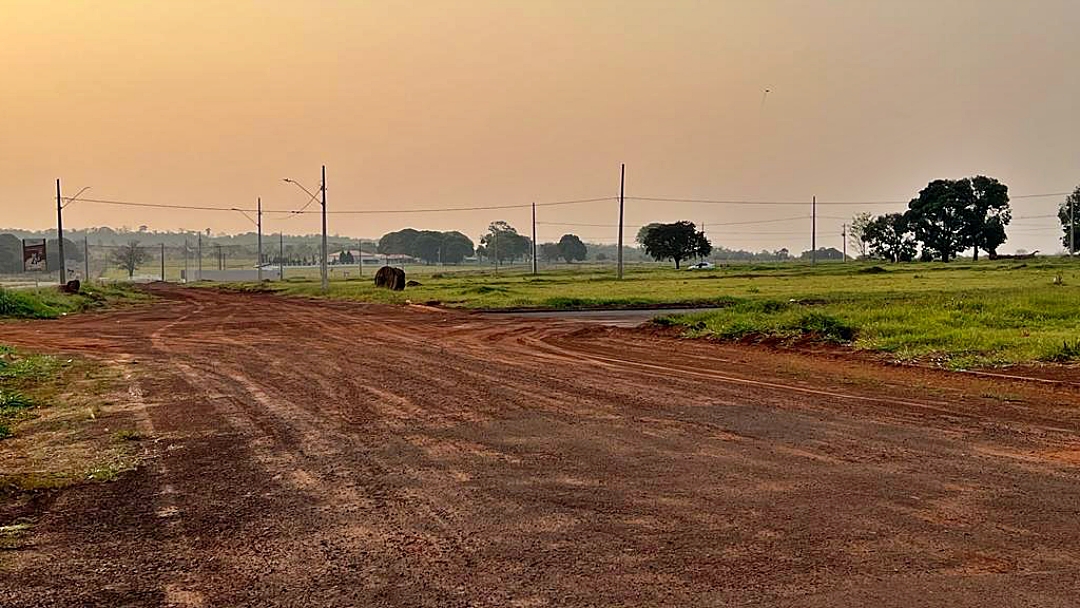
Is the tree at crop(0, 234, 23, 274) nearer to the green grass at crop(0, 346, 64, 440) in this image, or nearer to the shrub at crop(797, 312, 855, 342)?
the green grass at crop(0, 346, 64, 440)

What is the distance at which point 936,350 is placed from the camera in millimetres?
15305

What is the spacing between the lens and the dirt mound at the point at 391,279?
55.6 m

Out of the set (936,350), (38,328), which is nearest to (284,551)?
(936,350)

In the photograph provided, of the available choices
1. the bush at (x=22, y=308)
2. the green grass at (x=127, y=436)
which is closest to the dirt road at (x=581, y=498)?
the green grass at (x=127, y=436)

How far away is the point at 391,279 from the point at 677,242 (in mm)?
61636

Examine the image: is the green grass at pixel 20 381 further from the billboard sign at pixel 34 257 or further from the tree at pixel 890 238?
the tree at pixel 890 238

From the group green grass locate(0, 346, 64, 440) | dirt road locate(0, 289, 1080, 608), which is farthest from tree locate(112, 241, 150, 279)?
dirt road locate(0, 289, 1080, 608)

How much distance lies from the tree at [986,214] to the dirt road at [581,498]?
102m

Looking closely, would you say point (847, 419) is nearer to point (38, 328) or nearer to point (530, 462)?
point (530, 462)

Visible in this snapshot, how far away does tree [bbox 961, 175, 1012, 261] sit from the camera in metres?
104

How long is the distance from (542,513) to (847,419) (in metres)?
4.87

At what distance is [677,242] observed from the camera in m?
112

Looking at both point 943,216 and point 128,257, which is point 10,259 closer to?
point 128,257

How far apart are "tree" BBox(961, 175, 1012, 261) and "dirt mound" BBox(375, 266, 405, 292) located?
75.6m
